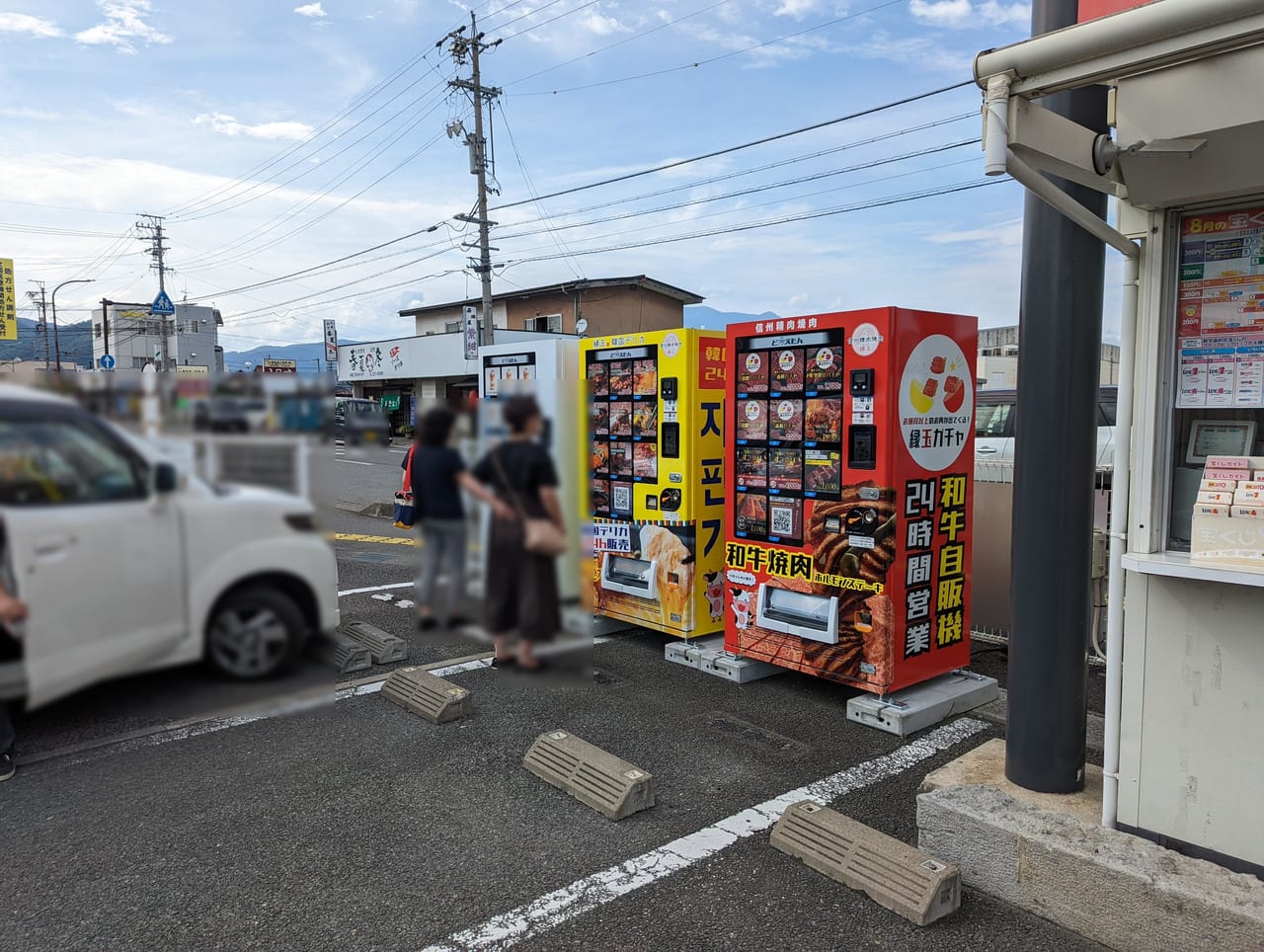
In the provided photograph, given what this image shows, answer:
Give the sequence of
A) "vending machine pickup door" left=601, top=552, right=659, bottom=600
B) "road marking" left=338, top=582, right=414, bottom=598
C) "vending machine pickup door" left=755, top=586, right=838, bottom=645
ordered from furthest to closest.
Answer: "road marking" left=338, top=582, right=414, bottom=598
"vending machine pickup door" left=601, top=552, right=659, bottom=600
"vending machine pickup door" left=755, top=586, right=838, bottom=645

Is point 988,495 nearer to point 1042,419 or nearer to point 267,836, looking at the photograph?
point 1042,419

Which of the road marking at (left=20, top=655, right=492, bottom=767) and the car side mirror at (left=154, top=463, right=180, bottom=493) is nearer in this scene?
the car side mirror at (left=154, top=463, right=180, bottom=493)

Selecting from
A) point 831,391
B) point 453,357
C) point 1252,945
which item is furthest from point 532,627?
point 453,357

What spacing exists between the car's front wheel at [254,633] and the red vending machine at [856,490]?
169 inches

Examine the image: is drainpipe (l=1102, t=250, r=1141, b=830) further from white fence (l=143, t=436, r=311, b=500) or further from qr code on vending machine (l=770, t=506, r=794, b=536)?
white fence (l=143, t=436, r=311, b=500)

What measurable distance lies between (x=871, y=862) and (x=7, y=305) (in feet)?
11.4

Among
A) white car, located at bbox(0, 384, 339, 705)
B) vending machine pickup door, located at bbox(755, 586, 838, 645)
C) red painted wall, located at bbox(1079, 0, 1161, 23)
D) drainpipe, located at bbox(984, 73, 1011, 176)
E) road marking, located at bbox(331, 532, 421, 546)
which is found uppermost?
red painted wall, located at bbox(1079, 0, 1161, 23)

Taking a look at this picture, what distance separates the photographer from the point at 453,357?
16.7 m

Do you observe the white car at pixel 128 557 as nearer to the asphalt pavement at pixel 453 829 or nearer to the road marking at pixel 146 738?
the asphalt pavement at pixel 453 829

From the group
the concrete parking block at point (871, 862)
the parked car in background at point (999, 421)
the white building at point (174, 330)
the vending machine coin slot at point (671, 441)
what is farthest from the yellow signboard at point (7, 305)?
the parked car in background at point (999, 421)

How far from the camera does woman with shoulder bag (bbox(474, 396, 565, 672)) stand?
2.97ft

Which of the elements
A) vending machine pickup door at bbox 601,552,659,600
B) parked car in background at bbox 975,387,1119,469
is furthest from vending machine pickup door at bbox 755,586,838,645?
parked car in background at bbox 975,387,1119,469

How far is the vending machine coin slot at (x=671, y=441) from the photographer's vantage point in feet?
19.9

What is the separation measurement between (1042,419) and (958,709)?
7.43ft
